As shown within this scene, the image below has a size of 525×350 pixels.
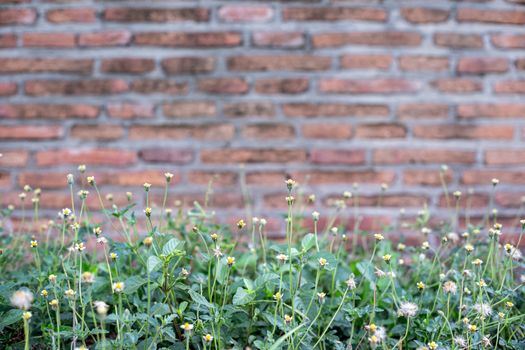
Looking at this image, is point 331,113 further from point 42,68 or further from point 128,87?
point 42,68

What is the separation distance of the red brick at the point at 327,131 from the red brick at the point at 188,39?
0.43m

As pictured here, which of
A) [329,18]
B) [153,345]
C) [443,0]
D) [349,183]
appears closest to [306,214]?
[349,183]

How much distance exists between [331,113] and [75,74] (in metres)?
0.99

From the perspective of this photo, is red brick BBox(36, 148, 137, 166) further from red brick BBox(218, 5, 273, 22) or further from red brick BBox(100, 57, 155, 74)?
red brick BBox(218, 5, 273, 22)

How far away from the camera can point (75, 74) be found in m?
1.91

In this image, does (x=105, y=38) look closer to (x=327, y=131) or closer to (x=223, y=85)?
(x=223, y=85)

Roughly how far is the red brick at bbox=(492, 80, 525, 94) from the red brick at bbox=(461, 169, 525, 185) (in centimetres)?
31

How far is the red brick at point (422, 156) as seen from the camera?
6.36ft

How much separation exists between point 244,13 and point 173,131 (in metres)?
0.53

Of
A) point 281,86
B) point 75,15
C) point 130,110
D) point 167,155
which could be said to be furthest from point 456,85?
point 75,15

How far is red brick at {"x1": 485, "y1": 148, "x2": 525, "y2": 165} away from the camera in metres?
1.95

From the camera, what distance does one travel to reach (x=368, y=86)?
193 cm

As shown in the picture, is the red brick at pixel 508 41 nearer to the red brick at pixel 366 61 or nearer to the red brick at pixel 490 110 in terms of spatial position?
the red brick at pixel 490 110

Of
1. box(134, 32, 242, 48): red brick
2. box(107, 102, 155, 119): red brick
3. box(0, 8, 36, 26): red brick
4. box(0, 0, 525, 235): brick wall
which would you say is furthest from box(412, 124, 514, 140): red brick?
Answer: box(0, 8, 36, 26): red brick
